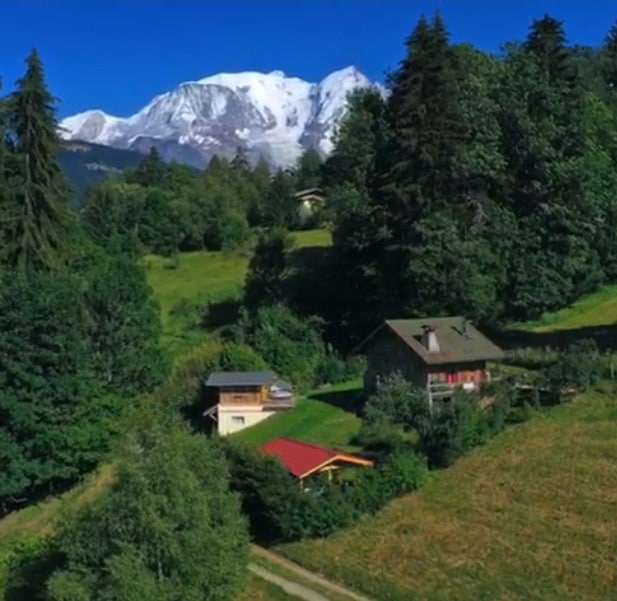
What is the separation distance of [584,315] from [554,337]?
13.5ft

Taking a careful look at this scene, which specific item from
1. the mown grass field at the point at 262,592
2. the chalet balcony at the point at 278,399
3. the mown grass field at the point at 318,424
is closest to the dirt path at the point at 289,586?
the mown grass field at the point at 262,592

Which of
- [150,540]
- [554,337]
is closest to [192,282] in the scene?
[554,337]

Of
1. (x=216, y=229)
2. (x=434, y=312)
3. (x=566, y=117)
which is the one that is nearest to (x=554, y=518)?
(x=434, y=312)

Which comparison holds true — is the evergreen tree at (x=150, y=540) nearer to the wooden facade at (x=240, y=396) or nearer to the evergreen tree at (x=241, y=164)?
the wooden facade at (x=240, y=396)

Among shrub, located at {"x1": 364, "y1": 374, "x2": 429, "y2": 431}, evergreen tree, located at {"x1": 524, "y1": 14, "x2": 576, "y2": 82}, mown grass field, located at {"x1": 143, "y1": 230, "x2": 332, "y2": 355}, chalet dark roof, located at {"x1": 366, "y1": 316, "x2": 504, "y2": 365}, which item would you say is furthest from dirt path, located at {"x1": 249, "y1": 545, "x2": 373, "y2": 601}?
evergreen tree, located at {"x1": 524, "y1": 14, "x2": 576, "y2": 82}

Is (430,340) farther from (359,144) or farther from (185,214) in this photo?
(185,214)

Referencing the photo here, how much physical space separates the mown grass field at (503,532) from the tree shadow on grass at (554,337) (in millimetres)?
11689

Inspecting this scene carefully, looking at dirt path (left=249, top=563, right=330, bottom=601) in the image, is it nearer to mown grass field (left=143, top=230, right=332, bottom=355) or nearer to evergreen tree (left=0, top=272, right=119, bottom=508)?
evergreen tree (left=0, top=272, right=119, bottom=508)

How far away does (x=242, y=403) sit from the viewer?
4103cm

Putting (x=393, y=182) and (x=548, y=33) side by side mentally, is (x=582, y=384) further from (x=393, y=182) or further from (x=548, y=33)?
(x=548, y=33)

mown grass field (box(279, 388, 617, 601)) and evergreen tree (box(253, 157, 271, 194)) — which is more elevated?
evergreen tree (box(253, 157, 271, 194))

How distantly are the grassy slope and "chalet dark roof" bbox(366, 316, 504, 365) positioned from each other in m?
10.5

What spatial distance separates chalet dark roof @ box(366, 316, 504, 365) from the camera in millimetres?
37969

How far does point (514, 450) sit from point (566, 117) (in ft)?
75.8
